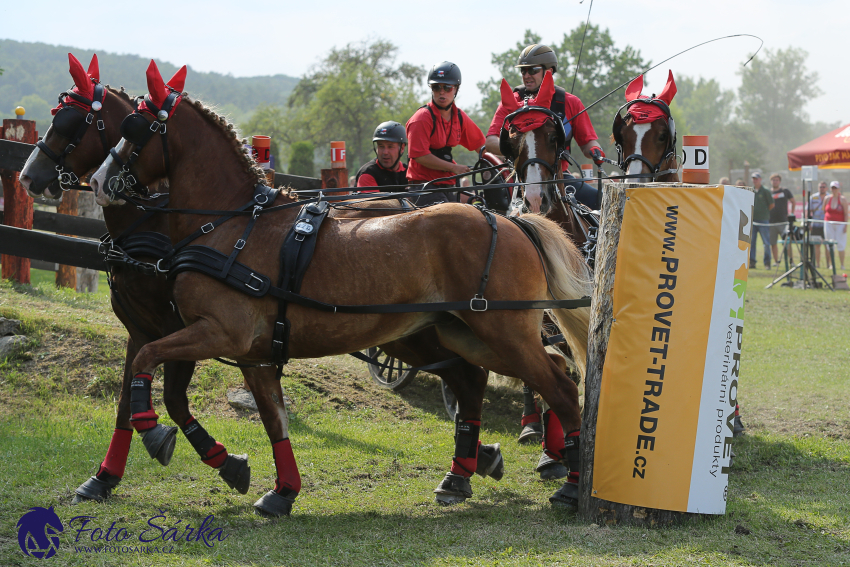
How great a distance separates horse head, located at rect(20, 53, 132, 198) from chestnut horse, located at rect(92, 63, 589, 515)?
35 cm

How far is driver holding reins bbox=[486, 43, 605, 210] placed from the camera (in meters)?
5.93

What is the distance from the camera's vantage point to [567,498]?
4188 mm

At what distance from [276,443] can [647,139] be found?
10.9ft

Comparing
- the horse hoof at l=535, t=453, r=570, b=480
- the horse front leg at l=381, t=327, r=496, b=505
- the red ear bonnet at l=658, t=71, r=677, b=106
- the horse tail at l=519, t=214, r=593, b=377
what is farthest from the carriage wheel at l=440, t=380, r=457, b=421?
the red ear bonnet at l=658, t=71, r=677, b=106

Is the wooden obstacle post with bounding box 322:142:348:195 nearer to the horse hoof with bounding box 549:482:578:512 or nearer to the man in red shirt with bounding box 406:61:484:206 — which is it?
the man in red shirt with bounding box 406:61:484:206

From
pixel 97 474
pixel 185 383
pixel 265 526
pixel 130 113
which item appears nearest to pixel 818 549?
pixel 265 526

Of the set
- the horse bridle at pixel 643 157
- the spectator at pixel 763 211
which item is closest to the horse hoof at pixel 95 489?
the horse bridle at pixel 643 157

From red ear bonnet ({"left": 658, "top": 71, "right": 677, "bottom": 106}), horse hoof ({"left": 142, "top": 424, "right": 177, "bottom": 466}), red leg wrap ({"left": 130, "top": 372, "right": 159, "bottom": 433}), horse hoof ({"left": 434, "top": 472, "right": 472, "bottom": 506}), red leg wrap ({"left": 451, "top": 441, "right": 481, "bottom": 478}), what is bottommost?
horse hoof ({"left": 434, "top": 472, "right": 472, "bottom": 506})

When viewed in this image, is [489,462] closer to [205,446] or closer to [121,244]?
[205,446]

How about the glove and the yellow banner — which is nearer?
the yellow banner

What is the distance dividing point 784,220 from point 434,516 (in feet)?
64.4

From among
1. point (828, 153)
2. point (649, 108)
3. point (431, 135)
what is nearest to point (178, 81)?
point (431, 135)

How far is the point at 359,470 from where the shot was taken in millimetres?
5145

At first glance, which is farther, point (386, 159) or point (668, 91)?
point (386, 159)
